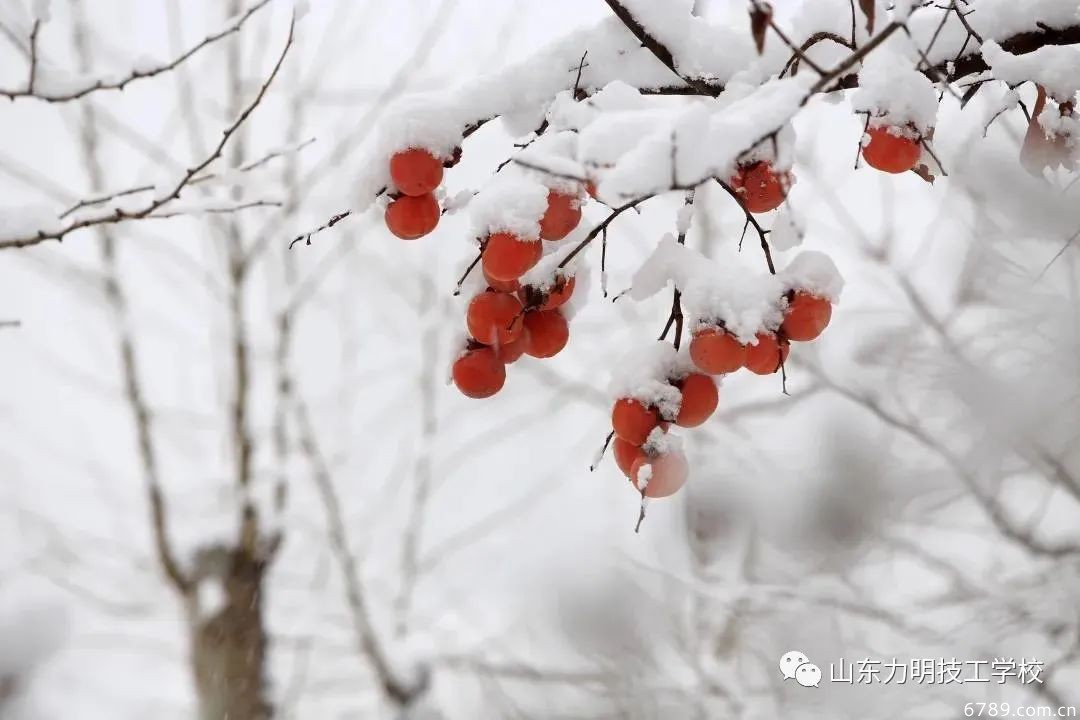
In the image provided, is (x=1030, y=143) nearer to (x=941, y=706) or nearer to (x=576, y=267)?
(x=576, y=267)

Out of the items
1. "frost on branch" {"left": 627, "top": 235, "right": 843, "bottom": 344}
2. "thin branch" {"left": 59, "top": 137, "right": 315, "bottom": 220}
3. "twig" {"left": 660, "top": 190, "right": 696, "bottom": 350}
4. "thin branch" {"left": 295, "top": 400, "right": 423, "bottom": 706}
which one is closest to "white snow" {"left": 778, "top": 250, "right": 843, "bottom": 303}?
"frost on branch" {"left": 627, "top": 235, "right": 843, "bottom": 344}

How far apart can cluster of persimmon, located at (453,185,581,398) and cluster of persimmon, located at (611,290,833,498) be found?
17 cm

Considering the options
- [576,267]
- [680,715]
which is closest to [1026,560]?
[680,715]

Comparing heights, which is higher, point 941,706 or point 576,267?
point 576,267

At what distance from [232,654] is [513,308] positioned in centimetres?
538

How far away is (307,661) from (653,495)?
19.4 feet

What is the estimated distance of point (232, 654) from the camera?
5.29 metres

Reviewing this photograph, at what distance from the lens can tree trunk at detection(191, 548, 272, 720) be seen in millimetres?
5188

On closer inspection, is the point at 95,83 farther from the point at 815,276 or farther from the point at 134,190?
the point at 815,276

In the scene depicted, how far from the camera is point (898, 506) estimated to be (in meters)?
4.61

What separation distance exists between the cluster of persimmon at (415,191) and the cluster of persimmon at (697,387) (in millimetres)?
396

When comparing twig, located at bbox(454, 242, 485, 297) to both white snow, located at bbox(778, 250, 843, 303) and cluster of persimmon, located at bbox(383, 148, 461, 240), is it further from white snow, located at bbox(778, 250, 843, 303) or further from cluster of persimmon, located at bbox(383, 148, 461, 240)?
white snow, located at bbox(778, 250, 843, 303)

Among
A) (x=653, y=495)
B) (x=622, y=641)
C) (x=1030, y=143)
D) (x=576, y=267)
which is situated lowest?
(x=622, y=641)

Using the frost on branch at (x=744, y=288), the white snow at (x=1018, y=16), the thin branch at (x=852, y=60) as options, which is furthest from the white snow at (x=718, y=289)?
the white snow at (x=1018, y=16)
